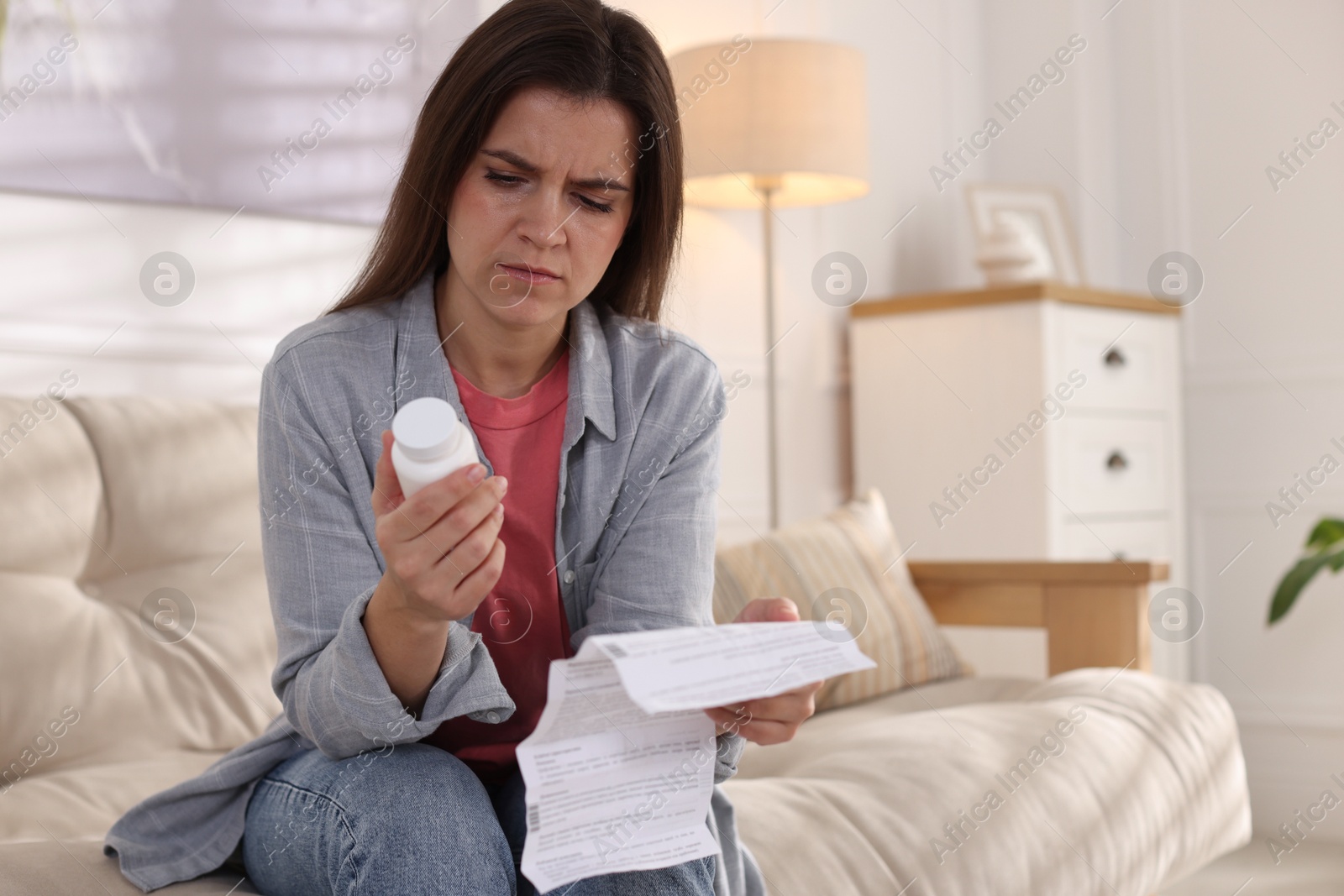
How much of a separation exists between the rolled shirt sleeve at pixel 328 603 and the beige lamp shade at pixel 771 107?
156 centimetres

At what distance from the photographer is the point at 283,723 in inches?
38.3

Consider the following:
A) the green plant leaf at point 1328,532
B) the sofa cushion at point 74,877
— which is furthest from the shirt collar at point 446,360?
the green plant leaf at point 1328,532

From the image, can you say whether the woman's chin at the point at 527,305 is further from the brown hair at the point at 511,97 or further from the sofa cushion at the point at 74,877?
the sofa cushion at the point at 74,877

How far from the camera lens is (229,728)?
1486 mm

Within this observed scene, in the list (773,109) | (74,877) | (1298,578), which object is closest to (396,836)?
(74,877)

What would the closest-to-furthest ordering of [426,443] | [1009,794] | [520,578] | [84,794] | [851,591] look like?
[426,443], [520,578], [84,794], [1009,794], [851,591]

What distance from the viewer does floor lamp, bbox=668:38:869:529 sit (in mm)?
2383

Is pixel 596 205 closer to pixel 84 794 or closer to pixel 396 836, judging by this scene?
pixel 396 836

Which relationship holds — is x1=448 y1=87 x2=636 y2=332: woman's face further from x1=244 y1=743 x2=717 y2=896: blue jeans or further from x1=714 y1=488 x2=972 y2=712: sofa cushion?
x1=714 y1=488 x2=972 y2=712: sofa cushion

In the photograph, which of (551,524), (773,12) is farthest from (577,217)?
(773,12)

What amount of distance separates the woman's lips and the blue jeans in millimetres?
A: 367

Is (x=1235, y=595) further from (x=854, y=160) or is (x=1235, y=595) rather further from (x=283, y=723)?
(x=283, y=723)

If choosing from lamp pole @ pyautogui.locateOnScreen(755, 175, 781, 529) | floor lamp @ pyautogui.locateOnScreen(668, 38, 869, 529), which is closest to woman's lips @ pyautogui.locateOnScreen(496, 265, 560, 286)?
floor lamp @ pyautogui.locateOnScreen(668, 38, 869, 529)

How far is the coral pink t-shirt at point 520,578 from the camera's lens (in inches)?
39.0
